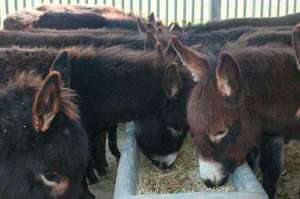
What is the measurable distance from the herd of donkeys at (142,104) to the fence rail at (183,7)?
274 inches

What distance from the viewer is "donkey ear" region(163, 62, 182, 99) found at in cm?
486

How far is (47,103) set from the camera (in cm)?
293

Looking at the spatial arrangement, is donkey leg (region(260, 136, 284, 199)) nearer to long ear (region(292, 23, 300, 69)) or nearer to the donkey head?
the donkey head

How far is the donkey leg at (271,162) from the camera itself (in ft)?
15.4

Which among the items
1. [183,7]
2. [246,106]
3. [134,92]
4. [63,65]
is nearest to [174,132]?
[134,92]

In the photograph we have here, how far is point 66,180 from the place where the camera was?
3.14m

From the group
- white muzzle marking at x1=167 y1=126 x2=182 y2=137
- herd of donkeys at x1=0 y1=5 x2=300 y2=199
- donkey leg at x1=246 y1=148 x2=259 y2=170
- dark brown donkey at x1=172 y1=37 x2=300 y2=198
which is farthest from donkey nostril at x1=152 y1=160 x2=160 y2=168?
dark brown donkey at x1=172 y1=37 x2=300 y2=198

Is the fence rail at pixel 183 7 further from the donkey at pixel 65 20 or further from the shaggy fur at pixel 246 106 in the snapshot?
the shaggy fur at pixel 246 106

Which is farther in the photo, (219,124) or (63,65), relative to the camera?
(63,65)

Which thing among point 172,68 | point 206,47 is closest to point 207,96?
point 172,68

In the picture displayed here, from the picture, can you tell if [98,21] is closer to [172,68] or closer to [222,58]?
[172,68]

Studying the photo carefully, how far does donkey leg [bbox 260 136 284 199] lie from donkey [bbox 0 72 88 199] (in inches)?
87.5

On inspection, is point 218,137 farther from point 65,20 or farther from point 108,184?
point 65,20

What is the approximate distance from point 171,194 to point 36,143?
48.2 inches
